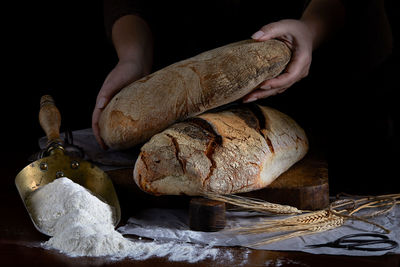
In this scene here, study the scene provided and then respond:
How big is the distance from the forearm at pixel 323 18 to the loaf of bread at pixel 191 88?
0.73 ft

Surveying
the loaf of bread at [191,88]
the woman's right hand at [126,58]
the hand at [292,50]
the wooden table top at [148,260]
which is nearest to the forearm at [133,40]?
the woman's right hand at [126,58]

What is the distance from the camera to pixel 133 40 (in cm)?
165

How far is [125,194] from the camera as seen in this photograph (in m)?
1.14

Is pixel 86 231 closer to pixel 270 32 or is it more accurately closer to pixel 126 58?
pixel 270 32

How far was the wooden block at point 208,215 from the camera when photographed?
38.5 inches

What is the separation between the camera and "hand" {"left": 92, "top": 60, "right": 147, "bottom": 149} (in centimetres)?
141

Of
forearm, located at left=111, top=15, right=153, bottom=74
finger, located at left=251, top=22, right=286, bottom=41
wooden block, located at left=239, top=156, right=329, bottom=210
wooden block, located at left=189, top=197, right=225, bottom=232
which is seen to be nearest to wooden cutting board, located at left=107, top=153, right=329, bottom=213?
wooden block, located at left=239, top=156, right=329, bottom=210

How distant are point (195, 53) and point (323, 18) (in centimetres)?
52

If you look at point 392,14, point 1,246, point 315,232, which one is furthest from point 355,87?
point 1,246

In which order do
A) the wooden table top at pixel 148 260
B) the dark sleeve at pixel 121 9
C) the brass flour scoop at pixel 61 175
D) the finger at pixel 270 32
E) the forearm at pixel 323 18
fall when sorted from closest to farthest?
the wooden table top at pixel 148 260
the brass flour scoop at pixel 61 175
the finger at pixel 270 32
the forearm at pixel 323 18
the dark sleeve at pixel 121 9

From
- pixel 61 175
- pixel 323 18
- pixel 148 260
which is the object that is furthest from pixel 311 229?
pixel 323 18

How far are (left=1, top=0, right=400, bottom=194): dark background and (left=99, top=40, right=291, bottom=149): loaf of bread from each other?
350 mm

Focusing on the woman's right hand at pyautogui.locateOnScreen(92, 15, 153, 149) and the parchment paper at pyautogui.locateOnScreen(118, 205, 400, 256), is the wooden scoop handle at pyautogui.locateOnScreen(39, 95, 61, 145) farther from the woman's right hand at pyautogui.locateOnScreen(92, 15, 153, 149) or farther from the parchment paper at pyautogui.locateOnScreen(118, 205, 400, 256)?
the parchment paper at pyautogui.locateOnScreen(118, 205, 400, 256)

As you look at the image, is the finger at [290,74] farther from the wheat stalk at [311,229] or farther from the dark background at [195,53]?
the wheat stalk at [311,229]
